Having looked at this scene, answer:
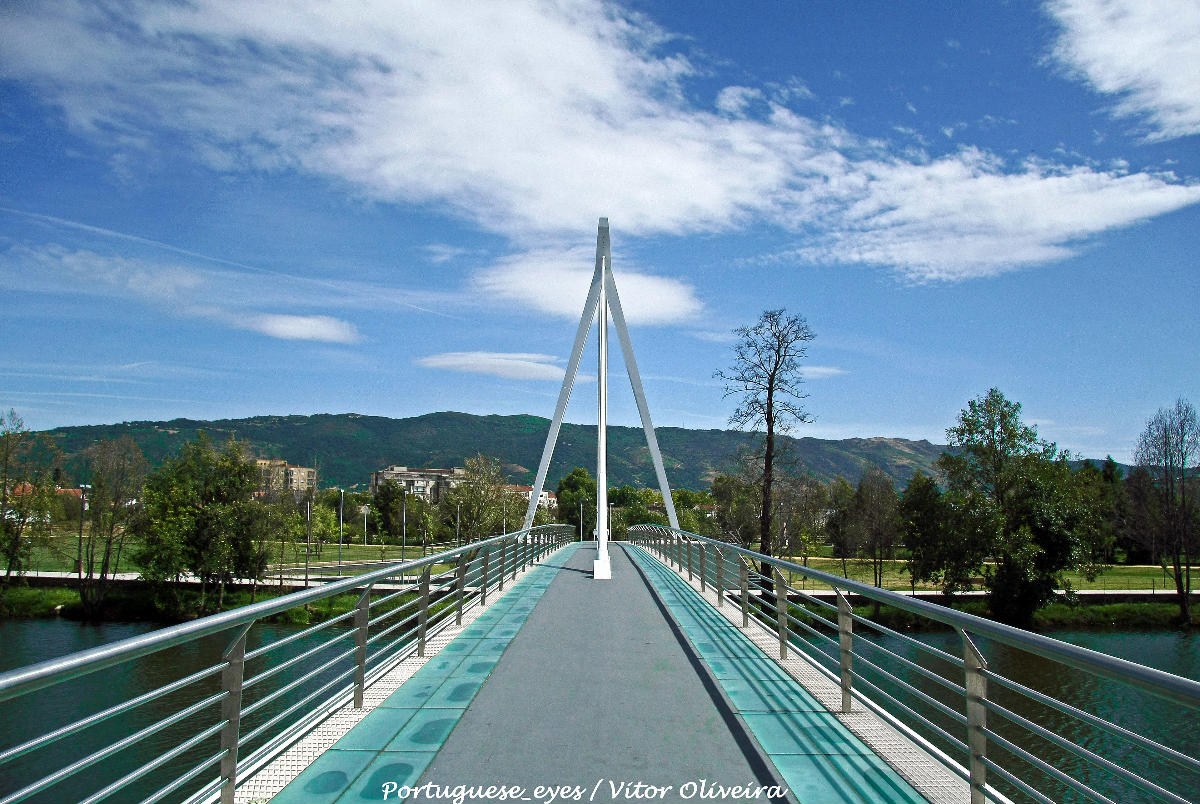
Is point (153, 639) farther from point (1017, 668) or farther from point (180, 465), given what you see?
point (180, 465)

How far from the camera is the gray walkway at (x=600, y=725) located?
391cm

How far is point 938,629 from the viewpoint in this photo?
34.0 metres

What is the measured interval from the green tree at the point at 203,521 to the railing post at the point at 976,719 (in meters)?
41.6

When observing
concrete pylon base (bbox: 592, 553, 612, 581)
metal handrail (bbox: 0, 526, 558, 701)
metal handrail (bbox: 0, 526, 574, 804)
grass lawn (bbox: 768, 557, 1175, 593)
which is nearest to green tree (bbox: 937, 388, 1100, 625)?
grass lawn (bbox: 768, 557, 1175, 593)

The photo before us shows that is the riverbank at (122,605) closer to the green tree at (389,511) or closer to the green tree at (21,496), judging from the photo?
the green tree at (21,496)

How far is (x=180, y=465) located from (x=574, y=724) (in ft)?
146

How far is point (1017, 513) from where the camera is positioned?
104ft

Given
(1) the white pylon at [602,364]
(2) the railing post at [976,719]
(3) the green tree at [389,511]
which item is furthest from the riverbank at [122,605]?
(3) the green tree at [389,511]

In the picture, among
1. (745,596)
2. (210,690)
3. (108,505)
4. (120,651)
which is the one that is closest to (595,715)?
(120,651)

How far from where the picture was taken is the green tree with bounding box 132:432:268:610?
39281mm

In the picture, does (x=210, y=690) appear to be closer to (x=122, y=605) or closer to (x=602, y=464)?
(x=602, y=464)

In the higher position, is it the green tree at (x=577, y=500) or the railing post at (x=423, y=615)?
the railing post at (x=423, y=615)

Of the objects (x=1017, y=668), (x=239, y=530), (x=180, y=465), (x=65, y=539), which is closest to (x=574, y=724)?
(x=1017, y=668)

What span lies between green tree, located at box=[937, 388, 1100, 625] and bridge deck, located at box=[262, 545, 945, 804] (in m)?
26.9
